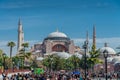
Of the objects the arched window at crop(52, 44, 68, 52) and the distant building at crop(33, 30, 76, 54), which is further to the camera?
the arched window at crop(52, 44, 68, 52)

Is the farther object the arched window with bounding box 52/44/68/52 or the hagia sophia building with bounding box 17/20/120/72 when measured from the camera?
the arched window with bounding box 52/44/68/52

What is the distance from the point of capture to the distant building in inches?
5595

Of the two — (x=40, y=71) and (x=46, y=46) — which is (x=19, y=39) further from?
(x=40, y=71)

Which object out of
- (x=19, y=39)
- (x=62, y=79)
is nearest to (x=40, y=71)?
(x=62, y=79)

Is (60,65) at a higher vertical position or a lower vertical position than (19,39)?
lower

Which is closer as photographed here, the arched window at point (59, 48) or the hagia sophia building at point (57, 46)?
the hagia sophia building at point (57, 46)

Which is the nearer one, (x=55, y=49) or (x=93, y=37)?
(x=93, y=37)

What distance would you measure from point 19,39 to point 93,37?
25218 millimetres

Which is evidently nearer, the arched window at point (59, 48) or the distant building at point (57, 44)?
the distant building at point (57, 44)

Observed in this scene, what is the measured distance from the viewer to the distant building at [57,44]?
142125mm

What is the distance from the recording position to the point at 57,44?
145 metres

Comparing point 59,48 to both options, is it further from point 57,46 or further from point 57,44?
point 57,44

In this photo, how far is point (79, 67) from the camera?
101m

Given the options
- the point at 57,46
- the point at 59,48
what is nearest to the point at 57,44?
the point at 57,46
